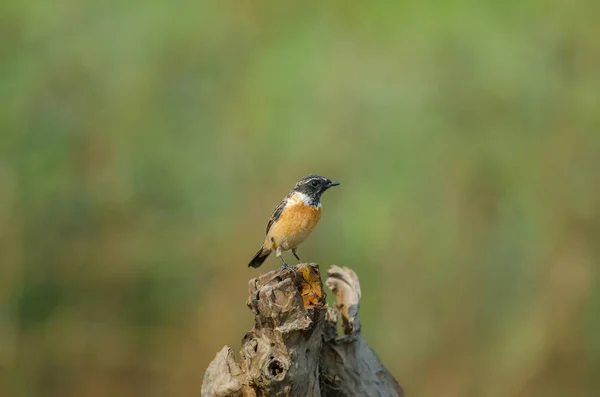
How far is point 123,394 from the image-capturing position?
556cm

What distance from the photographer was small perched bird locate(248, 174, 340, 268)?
12.3 ft

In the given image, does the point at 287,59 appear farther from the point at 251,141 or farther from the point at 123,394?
the point at 123,394

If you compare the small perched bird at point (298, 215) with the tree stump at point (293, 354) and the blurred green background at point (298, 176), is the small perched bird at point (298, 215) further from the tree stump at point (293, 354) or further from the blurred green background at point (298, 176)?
the blurred green background at point (298, 176)

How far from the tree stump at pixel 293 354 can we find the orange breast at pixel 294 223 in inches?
18.1

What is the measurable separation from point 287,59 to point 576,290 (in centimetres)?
301

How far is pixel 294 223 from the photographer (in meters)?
3.75

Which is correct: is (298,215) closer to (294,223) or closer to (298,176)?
(294,223)

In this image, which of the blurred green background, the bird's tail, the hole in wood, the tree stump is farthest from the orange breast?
the blurred green background

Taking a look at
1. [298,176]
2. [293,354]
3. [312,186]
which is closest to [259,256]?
[312,186]

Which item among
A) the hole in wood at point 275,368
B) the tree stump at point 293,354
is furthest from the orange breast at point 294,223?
the hole in wood at point 275,368

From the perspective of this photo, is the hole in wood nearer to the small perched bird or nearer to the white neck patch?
the small perched bird

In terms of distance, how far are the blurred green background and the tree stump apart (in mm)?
1912

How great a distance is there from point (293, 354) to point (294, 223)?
2.99 ft

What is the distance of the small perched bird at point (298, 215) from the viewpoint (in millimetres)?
3752
